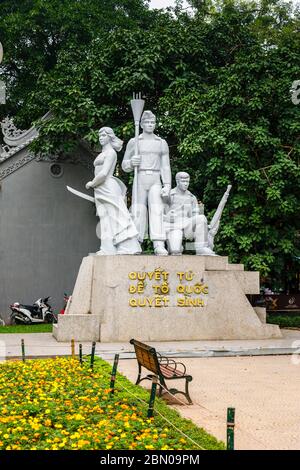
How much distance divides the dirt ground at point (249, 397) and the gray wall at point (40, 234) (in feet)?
38.8

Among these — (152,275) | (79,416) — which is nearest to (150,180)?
(152,275)

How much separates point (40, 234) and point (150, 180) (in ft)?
29.1

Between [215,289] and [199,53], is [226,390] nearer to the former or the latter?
[215,289]

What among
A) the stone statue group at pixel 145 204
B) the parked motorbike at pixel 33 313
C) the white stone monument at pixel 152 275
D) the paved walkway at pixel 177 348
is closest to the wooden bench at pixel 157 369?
the paved walkway at pixel 177 348

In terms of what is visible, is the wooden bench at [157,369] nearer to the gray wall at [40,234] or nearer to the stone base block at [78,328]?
the stone base block at [78,328]

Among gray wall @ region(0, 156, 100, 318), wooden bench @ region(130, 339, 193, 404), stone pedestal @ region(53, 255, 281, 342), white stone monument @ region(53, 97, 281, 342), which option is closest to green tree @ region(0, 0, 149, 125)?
gray wall @ region(0, 156, 100, 318)

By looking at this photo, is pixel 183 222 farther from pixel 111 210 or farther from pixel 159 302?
pixel 159 302

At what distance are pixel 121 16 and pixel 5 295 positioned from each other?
36.1 feet

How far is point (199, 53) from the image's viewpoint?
20.3 m

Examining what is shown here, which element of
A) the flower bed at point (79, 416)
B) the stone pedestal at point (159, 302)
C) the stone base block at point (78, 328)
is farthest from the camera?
the stone pedestal at point (159, 302)

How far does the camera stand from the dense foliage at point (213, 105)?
1684 centimetres
